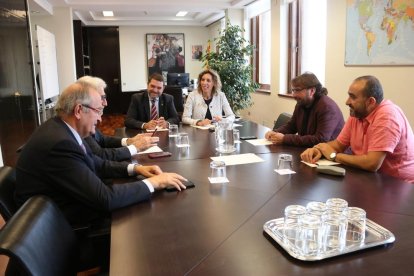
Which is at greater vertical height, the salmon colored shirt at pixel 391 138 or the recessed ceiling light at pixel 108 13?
the recessed ceiling light at pixel 108 13

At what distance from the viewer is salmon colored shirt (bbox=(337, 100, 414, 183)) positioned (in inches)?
78.1

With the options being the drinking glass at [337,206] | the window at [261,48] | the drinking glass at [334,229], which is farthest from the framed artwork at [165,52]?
the drinking glass at [334,229]

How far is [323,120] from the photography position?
267 cm

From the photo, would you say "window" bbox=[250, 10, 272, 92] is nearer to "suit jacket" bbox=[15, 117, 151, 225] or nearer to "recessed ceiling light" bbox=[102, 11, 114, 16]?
"recessed ceiling light" bbox=[102, 11, 114, 16]

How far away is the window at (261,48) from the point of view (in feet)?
22.5

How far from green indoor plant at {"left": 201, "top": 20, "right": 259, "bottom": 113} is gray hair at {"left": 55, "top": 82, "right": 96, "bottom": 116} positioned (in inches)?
180

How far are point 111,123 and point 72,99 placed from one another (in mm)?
7722

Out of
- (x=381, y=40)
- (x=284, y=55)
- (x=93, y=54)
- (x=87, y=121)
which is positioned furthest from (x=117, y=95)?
(x=87, y=121)

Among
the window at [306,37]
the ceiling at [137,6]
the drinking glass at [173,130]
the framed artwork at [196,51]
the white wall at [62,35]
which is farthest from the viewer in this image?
the framed artwork at [196,51]

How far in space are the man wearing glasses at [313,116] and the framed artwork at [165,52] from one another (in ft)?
26.0

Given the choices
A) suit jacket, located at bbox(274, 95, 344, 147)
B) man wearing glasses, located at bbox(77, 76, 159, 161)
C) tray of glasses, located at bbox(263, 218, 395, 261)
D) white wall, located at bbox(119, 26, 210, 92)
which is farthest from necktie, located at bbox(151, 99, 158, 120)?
white wall, located at bbox(119, 26, 210, 92)

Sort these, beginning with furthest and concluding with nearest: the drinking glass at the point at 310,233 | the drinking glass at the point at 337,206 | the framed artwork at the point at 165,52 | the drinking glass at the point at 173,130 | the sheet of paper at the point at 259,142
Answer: the framed artwork at the point at 165,52 → the drinking glass at the point at 173,130 → the sheet of paper at the point at 259,142 → the drinking glass at the point at 337,206 → the drinking glass at the point at 310,233

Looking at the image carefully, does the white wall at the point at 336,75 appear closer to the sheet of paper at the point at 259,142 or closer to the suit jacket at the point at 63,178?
the sheet of paper at the point at 259,142

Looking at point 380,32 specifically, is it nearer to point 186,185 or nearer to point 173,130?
point 173,130
